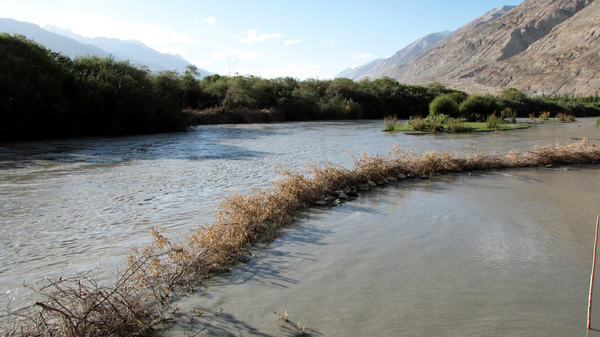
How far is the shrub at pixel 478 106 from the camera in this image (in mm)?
35469

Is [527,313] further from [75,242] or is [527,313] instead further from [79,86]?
[79,86]

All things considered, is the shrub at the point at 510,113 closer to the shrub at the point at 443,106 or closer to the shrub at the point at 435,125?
the shrub at the point at 443,106

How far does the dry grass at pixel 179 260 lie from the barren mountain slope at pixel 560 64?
438 ft

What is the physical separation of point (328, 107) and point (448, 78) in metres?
156

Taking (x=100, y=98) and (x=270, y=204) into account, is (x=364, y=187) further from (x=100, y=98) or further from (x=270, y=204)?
(x=100, y=98)

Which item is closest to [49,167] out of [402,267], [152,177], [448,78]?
[152,177]

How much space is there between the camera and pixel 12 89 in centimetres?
2083

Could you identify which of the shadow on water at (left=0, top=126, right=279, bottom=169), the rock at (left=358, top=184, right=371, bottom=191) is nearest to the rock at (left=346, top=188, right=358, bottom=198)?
the rock at (left=358, top=184, right=371, bottom=191)

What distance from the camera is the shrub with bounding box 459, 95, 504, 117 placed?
116ft

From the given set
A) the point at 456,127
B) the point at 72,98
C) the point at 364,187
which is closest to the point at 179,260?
the point at 364,187

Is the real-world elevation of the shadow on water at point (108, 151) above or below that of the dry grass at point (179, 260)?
above

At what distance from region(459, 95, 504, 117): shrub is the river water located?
2475 centimetres

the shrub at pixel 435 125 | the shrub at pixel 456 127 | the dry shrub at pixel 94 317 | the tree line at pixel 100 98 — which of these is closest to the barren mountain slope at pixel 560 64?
the tree line at pixel 100 98

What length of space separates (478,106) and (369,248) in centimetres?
3530
